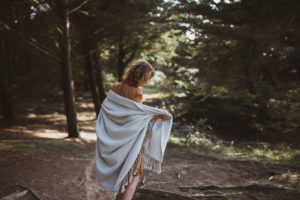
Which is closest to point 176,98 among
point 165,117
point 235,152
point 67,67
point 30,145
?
point 235,152

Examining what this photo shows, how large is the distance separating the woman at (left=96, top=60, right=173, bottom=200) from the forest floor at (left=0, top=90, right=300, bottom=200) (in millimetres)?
986

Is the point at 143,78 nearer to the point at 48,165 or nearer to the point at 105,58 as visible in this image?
the point at 48,165

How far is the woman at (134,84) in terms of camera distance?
10.5 feet

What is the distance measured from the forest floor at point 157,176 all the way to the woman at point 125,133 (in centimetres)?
99

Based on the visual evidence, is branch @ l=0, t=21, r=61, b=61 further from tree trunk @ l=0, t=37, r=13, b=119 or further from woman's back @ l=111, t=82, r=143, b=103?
woman's back @ l=111, t=82, r=143, b=103

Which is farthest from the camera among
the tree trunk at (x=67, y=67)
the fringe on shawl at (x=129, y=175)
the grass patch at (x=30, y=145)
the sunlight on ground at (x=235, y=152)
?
the tree trunk at (x=67, y=67)

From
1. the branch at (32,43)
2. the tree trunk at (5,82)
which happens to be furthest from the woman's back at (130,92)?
the tree trunk at (5,82)

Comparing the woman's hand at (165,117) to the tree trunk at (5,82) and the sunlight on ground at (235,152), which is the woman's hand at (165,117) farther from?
the tree trunk at (5,82)

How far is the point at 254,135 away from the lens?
519 inches

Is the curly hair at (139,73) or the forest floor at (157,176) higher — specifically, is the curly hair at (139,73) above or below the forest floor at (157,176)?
above

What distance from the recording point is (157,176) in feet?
17.5

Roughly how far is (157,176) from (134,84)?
285cm

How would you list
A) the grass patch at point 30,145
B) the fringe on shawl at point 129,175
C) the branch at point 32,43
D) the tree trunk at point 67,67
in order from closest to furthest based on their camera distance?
the fringe on shawl at point 129,175
the grass patch at point 30,145
the branch at point 32,43
the tree trunk at point 67,67

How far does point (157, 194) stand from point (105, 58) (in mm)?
14861
